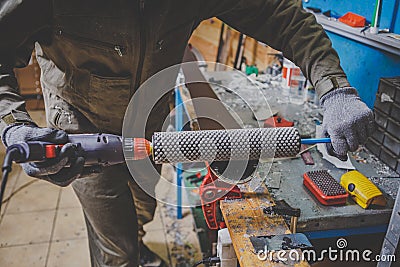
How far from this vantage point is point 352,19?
130 cm

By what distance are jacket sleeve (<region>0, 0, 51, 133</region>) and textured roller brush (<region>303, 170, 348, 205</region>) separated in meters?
0.69

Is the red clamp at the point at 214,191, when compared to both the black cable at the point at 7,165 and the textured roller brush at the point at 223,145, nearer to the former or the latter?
the textured roller brush at the point at 223,145

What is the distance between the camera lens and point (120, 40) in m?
0.98

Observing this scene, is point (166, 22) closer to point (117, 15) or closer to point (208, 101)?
point (117, 15)

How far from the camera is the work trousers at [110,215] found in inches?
45.5

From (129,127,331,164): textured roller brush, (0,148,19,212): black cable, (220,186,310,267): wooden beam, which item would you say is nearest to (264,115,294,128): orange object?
(220,186,310,267): wooden beam

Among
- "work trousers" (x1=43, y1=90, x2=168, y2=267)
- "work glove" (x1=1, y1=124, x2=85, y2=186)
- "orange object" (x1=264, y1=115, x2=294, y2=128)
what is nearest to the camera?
"work glove" (x1=1, y1=124, x2=85, y2=186)

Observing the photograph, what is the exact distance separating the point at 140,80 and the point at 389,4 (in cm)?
76

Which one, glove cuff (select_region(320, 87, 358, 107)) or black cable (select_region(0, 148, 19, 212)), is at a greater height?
glove cuff (select_region(320, 87, 358, 107))

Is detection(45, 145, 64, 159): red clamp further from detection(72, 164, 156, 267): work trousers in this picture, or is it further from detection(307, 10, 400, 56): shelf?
detection(307, 10, 400, 56): shelf

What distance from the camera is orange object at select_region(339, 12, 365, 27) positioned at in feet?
4.14

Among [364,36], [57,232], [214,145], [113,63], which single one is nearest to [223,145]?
[214,145]

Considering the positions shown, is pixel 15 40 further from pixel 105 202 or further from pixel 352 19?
pixel 352 19

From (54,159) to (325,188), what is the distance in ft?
2.05
